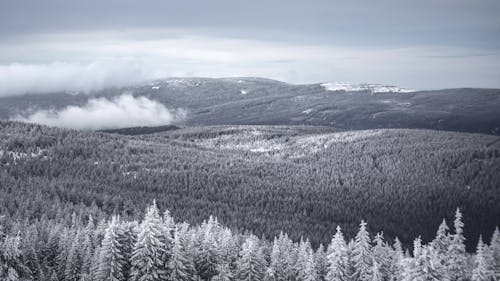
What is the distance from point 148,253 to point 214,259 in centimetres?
1469

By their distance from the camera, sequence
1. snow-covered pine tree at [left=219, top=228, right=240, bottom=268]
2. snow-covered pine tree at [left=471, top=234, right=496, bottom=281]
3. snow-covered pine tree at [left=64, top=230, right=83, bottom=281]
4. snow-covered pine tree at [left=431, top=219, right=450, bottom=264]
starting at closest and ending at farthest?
snow-covered pine tree at [left=471, top=234, right=496, bottom=281]
snow-covered pine tree at [left=431, top=219, right=450, bottom=264]
snow-covered pine tree at [left=219, top=228, right=240, bottom=268]
snow-covered pine tree at [left=64, top=230, right=83, bottom=281]

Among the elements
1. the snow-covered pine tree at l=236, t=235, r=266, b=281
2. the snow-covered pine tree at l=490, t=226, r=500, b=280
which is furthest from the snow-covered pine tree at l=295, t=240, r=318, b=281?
the snow-covered pine tree at l=490, t=226, r=500, b=280

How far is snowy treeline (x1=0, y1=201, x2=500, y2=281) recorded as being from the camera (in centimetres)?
4591

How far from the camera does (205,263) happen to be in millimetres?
67250

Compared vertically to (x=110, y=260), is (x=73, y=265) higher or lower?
lower

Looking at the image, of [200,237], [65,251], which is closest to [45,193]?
[65,251]

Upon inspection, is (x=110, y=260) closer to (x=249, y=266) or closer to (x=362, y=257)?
→ (x=249, y=266)

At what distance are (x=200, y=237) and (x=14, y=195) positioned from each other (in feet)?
446

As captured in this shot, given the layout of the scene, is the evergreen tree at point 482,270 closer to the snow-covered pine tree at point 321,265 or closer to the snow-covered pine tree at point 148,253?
→ the snow-covered pine tree at point 321,265

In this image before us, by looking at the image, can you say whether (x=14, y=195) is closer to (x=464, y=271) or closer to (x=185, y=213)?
(x=185, y=213)

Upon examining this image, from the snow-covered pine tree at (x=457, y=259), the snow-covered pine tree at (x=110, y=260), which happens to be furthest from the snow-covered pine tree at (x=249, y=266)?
the snow-covered pine tree at (x=457, y=259)

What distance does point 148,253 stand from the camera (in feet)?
179

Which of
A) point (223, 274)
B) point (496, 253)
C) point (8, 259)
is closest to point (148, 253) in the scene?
point (223, 274)

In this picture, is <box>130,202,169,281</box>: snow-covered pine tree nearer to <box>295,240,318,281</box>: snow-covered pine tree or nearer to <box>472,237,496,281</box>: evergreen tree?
<box>295,240,318,281</box>: snow-covered pine tree
